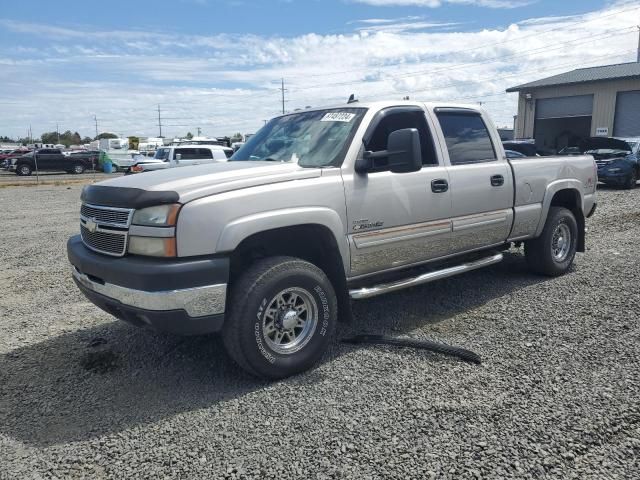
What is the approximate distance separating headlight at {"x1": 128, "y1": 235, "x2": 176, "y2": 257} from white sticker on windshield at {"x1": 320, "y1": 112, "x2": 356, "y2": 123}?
1899 mm

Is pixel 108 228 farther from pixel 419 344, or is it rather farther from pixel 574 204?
pixel 574 204

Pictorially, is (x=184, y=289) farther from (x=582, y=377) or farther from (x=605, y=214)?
(x=605, y=214)

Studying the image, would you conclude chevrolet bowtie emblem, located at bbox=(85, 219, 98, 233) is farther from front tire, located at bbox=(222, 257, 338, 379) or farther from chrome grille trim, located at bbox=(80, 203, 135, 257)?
front tire, located at bbox=(222, 257, 338, 379)

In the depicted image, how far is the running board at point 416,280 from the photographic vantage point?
4.33 metres

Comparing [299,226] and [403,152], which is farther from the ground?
[403,152]

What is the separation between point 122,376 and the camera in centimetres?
408

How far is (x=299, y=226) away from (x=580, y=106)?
115 ft

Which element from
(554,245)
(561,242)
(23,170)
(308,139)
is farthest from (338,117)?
(23,170)

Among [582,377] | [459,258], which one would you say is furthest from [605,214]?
[582,377]

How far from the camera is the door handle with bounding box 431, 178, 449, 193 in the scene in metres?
4.78

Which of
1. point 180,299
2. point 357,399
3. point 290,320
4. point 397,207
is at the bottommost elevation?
point 357,399

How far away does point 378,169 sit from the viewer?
14.5ft

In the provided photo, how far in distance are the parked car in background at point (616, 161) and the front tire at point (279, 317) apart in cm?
1493

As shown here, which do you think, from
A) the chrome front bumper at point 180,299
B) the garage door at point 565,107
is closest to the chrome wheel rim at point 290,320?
the chrome front bumper at point 180,299
